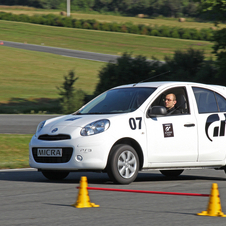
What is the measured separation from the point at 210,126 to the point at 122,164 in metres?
1.93

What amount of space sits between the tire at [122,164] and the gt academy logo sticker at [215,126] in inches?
61.2

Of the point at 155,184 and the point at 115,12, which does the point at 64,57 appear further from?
the point at 115,12

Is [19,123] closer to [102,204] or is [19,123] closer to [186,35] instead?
[102,204]

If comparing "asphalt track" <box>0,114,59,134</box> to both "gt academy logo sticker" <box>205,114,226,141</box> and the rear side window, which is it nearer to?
the rear side window

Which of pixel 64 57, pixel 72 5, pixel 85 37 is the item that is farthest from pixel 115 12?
pixel 64 57

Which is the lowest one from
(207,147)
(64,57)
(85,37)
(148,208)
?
(148,208)

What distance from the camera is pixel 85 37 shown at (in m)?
74.2

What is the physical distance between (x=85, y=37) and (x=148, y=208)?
68.7 m

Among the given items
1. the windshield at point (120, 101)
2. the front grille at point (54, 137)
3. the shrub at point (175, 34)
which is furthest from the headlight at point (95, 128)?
the shrub at point (175, 34)

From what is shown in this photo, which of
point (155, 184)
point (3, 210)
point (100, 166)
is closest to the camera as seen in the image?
point (3, 210)

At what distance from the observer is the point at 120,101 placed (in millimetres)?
9266

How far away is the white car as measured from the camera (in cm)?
845

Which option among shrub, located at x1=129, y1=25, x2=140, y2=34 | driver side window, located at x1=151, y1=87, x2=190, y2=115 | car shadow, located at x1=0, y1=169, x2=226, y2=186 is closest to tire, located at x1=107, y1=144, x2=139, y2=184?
car shadow, located at x1=0, y1=169, x2=226, y2=186

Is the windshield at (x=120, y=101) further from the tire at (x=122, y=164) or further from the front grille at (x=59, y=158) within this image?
the front grille at (x=59, y=158)
